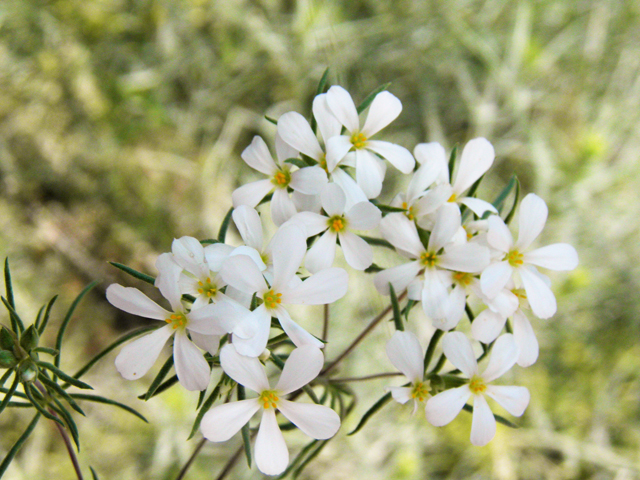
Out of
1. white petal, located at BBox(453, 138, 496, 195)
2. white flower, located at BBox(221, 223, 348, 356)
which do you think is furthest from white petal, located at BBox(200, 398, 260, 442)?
white petal, located at BBox(453, 138, 496, 195)

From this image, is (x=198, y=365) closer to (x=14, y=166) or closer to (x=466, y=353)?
(x=466, y=353)

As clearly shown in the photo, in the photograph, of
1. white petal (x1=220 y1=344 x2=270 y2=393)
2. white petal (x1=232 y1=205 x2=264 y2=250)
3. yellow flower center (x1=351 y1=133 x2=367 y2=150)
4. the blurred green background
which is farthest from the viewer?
the blurred green background

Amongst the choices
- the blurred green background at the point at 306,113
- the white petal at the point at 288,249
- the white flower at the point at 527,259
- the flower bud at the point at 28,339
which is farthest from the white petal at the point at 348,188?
the blurred green background at the point at 306,113

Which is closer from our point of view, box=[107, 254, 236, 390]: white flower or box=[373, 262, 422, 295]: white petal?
box=[107, 254, 236, 390]: white flower

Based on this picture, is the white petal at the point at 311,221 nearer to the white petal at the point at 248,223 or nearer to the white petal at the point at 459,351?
the white petal at the point at 248,223

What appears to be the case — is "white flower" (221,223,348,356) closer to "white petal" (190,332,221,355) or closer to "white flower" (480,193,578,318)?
"white petal" (190,332,221,355)

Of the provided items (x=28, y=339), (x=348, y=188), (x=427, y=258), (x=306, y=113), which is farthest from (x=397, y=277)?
(x=306, y=113)
